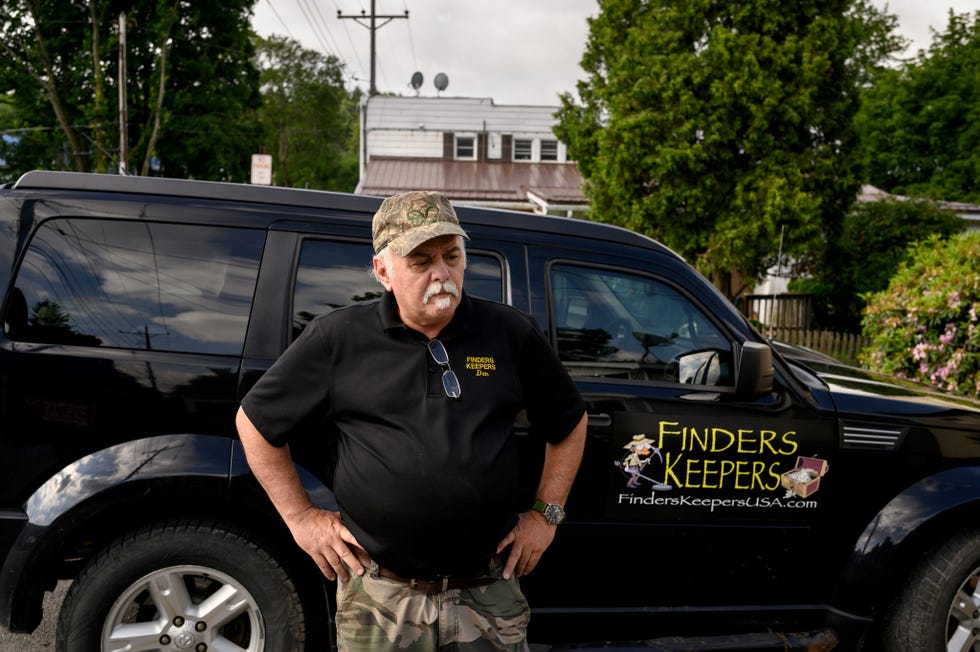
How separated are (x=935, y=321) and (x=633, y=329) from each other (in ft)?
14.6

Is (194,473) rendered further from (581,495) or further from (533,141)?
(533,141)

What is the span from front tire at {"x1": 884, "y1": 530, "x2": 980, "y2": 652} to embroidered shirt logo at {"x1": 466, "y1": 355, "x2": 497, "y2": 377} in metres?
2.22

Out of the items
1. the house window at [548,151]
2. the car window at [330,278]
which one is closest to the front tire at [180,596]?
the car window at [330,278]

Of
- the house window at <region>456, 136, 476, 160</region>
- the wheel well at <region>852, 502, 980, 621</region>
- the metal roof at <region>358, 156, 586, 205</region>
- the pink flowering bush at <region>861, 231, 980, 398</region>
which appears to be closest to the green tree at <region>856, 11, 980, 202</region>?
the metal roof at <region>358, 156, 586, 205</region>

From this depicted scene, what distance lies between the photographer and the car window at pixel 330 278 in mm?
2986

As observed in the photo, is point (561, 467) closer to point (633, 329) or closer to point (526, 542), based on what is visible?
point (526, 542)

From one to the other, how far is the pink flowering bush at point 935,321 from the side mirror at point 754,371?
162 inches

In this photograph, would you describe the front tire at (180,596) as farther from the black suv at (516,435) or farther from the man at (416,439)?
the man at (416,439)

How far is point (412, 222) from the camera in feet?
6.73

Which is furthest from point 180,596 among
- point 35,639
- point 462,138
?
point 462,138

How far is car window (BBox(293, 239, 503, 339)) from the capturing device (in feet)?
9.80

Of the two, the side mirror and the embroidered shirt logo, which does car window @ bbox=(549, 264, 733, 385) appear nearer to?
the side mirror

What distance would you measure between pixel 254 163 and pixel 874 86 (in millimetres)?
33739

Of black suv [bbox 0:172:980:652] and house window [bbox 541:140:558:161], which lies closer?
black suv [bbox 0:172:980:652]
